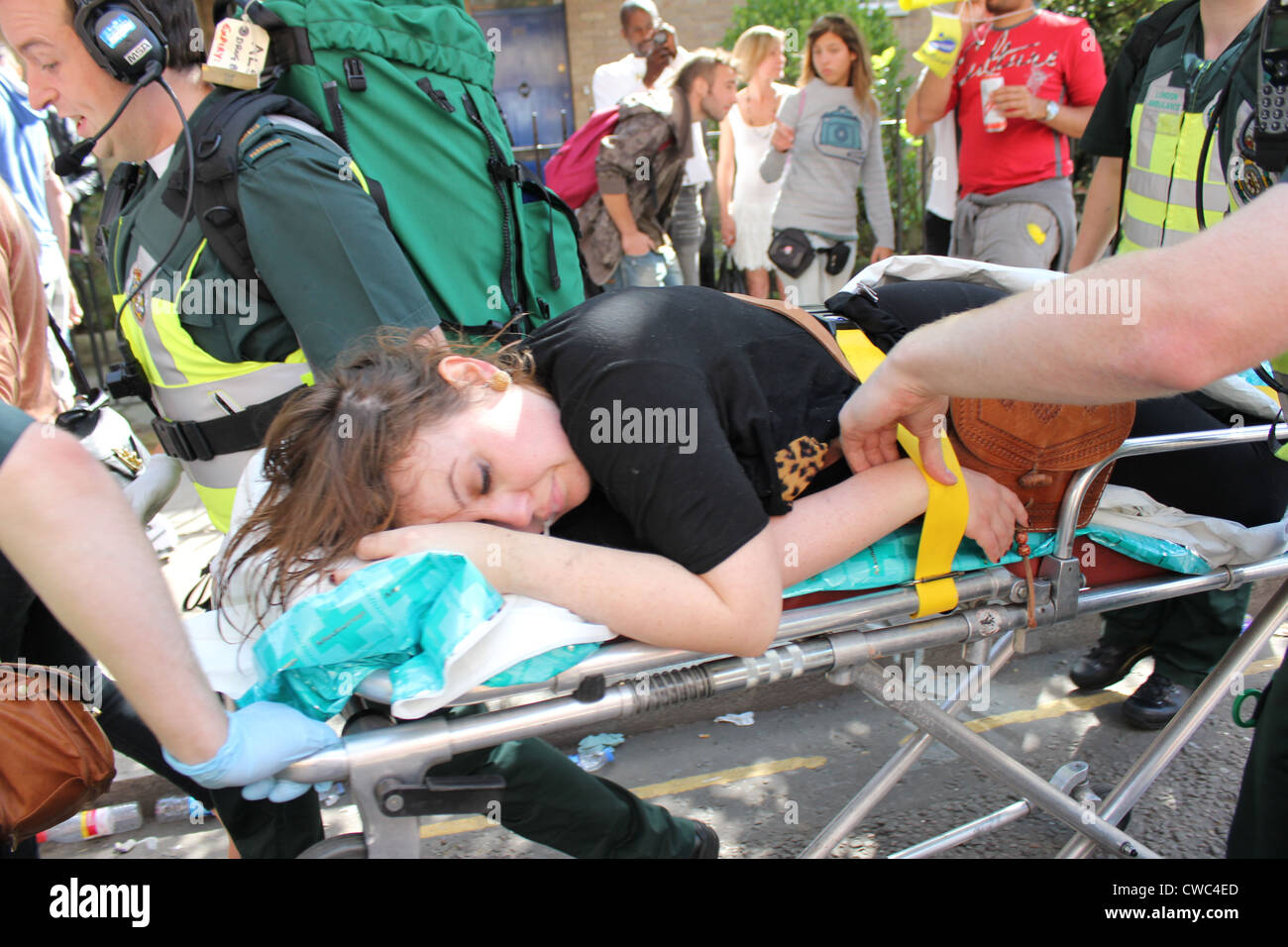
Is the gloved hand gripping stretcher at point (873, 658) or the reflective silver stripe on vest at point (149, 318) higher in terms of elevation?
the reflective silver stripe on vest at point (149, 318)

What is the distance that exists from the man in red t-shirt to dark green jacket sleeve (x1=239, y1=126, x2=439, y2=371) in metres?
3.24

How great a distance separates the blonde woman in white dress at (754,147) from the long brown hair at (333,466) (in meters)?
3.96

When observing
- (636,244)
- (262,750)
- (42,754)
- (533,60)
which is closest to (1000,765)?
(262,750)

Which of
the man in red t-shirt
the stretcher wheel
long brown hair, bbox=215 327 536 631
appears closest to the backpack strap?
long brown hair, bbox=215 327 536 631

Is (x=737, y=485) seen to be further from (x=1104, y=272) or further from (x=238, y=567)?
(x=238, y=567)

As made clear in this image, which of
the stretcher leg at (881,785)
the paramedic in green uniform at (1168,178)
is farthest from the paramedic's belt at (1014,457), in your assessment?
the paramedic in green uniform at (1168,178)

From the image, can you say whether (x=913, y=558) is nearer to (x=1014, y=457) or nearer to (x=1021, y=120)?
(x=1014, y=457)

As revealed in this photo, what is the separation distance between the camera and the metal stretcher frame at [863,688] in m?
1.40

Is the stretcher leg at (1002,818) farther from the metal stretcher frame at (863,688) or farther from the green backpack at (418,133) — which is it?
the green backpack at (418,133)

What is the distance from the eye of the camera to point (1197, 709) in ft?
6.28

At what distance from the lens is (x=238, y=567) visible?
5.54 feet

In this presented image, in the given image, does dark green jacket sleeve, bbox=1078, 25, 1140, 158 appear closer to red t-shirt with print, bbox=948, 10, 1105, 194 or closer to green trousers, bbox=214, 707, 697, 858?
red t-shirt with print, bbox=948, 10, 1105, 194

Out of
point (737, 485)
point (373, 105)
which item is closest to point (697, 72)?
point (373, 105)

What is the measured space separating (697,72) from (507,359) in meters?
3.17
